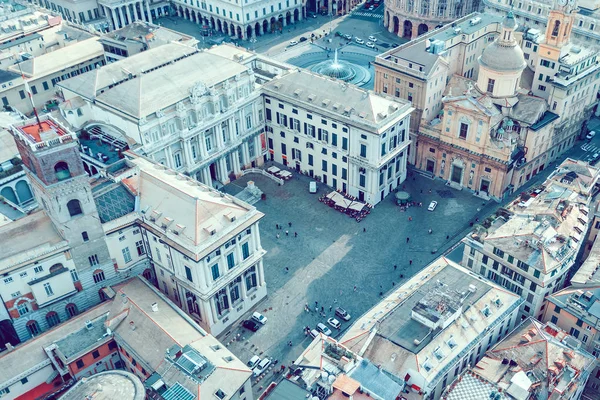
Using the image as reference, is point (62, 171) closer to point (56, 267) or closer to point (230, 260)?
point (56, 267)

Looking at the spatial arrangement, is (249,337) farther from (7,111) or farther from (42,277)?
(7,111)

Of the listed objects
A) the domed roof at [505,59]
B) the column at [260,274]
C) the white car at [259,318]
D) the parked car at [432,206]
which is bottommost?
the white car at [259,318]

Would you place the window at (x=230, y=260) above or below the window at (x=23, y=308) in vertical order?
above

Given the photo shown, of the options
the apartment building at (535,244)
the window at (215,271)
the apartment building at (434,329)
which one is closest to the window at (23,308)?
the window at (215,271)

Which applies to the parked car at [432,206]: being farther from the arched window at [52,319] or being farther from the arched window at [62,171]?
the arched window at [52,319]

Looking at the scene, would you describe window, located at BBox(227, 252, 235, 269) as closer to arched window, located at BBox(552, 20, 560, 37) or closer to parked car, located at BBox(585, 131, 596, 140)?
arched window, located at BBox(552, 20, 560, 37)

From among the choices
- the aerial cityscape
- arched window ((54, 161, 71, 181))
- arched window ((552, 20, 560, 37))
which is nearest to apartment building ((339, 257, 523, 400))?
the aerial cityscape

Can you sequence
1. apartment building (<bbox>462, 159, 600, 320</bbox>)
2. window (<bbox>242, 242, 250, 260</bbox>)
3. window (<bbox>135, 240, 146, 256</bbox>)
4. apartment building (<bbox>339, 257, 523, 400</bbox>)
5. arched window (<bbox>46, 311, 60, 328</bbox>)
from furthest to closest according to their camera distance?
1. window (<bbox>135, 240, 146, 256</bbox>)
2. window (<bbox>242, 242, 250, 260</bbox>)
3. arched window (<bbox>46, 311, 60, 328</bbox>)
4. apartment building (<bbox>462, 159, 600, 320</bbox>)
5. apartment building (<bbox>339, 257, 523, 400</bbox>)
